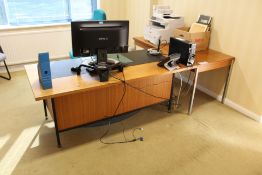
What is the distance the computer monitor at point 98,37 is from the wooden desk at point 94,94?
0.79 ft

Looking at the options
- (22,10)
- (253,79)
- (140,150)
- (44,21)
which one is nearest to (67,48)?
(44,21)

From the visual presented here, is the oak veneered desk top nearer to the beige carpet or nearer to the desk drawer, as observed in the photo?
the desk drawer

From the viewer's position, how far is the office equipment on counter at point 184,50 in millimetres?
2561

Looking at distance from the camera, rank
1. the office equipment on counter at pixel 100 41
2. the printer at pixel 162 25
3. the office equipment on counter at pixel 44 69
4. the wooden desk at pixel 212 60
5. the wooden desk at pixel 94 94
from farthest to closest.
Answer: the printer at pixel 162 25
the wooden desk at pixel 212 60
the office equipment on counter at pixel 100 41
the wooden desk at pixel 94 94
the office equipment on counter at pixel 44 69

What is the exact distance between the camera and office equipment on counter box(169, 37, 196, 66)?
2561 millimetres

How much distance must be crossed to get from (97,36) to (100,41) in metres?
0.06

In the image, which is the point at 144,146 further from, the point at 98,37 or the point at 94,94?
the point at 98,37

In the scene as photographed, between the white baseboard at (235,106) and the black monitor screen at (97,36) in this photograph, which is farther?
the white baseboard at (235,106)

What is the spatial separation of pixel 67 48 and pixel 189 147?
318 centimetres

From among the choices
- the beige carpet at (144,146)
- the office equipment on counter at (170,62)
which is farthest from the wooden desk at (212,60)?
the beige carpet at (144,146)

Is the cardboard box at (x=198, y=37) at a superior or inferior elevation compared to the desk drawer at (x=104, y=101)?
superior

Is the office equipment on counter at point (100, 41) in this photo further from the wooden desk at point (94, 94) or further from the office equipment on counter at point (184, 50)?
the office equipment on counter at point (184, 50)

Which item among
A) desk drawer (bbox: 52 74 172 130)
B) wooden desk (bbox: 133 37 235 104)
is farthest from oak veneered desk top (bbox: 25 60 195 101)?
wooden desk (bbox: 133 37 235 104)

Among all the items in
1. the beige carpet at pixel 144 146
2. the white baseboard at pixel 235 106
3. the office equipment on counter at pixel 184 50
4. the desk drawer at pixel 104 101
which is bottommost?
the beige carpet at pixel 144 146
